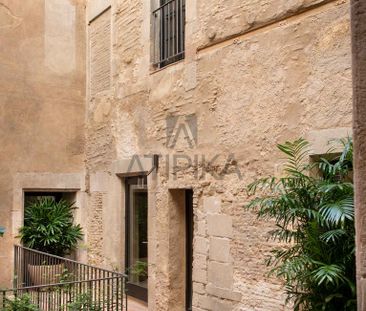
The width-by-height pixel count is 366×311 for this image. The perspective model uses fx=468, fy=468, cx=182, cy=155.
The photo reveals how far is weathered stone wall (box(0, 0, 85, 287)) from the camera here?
7816mm

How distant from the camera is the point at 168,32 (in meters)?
6.84

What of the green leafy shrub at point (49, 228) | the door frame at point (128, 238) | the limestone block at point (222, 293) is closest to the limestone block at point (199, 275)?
the limestone block at point (222, 293)

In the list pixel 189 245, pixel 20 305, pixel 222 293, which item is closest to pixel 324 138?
pixel 222 293

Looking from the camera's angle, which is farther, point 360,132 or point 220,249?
point 220,249

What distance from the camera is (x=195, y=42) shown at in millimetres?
5949

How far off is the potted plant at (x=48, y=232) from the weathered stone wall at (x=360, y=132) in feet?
20.8

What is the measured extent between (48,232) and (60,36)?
3506 millimetres

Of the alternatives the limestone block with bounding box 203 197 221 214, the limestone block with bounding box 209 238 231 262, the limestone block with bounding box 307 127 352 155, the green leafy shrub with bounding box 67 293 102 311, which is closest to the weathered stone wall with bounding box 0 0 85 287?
the green leafy shrub with bounding box 67 293 102 311

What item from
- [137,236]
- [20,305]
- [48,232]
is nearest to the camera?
[20,305]

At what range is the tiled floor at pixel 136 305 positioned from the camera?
681 centimetres

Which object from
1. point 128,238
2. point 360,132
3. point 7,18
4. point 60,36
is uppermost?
point 7,18

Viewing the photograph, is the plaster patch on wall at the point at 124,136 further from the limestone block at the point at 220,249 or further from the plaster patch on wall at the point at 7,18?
the plaster patch on wall at the point at 7,18

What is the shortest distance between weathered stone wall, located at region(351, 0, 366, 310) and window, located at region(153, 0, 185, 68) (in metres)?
4.68

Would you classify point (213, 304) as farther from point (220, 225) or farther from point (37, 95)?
point (37, 95)
